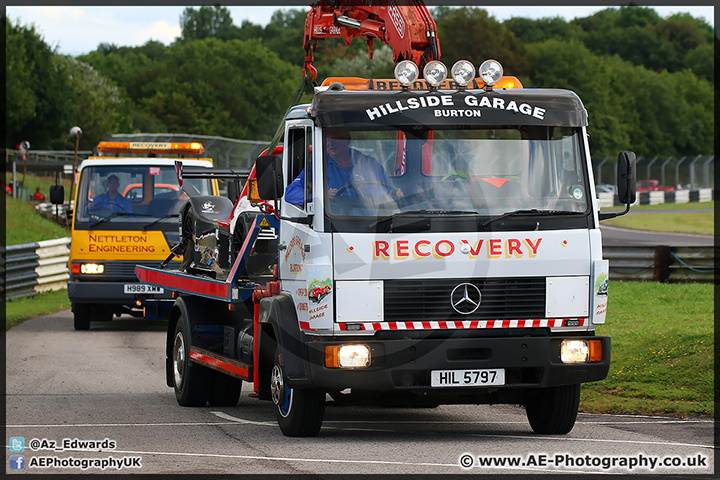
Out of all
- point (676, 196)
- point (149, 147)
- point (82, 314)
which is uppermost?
point (149, 147)

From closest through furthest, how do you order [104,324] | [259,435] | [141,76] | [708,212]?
[259,435] → [104,324] → [708,212] → [141,76]

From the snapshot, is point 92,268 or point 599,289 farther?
point 92,268

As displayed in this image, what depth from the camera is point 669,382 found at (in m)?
10.6

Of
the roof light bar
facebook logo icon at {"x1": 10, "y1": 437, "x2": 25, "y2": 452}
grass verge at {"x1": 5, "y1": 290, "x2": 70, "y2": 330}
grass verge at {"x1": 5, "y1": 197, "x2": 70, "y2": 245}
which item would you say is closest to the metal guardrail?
grass verge at {"x1": 5, "y1": 290, "x2": 70, "y2": 330}

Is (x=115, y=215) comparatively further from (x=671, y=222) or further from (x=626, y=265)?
(x=671, y=222)

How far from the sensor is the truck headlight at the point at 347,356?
7.46 meters

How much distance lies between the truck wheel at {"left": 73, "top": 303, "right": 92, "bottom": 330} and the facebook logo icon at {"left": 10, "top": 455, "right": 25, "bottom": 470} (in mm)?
10267

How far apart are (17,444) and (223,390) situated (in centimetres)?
287

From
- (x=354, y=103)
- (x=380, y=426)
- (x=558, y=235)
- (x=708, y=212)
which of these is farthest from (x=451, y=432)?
(x=708, y=212)

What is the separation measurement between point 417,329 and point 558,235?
125cm

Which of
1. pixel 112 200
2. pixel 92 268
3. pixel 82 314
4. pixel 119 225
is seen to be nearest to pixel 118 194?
pixel 112 200

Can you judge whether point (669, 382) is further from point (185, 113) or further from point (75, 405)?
point (185, 113)

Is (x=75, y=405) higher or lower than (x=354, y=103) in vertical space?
lower

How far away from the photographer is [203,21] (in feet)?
→ 524
